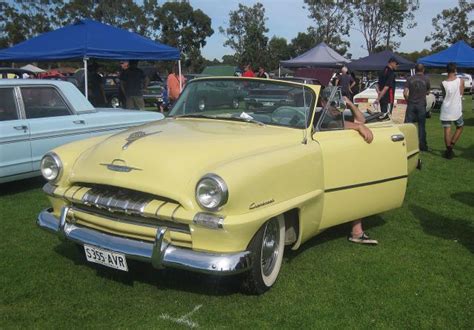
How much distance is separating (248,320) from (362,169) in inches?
71.3

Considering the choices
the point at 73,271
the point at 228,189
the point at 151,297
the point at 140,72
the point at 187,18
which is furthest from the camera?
the point at 187,18

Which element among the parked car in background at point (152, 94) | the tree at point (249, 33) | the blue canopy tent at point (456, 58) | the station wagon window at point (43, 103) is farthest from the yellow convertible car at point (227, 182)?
the tree at point (249, 33)

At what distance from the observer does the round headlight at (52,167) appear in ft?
13.0

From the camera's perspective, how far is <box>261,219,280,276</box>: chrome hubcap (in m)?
3.76

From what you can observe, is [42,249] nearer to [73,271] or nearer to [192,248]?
[73,271]

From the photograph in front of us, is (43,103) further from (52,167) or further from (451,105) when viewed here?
(451,105)

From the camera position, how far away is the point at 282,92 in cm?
452

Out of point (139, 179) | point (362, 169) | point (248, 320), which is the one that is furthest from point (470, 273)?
point (139, 179)

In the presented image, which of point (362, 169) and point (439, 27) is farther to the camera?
point (439, 27)

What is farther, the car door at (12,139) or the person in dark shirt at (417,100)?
the person in dark shirt at (417,100)

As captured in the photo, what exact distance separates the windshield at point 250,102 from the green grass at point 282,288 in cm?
128

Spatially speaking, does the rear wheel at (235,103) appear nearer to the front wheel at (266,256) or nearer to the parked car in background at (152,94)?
Answer: the front wheel at (266,256)

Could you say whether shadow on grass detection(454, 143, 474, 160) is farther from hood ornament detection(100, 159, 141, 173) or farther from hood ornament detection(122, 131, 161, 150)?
hood ornament detection(100, 159, 141, 173)

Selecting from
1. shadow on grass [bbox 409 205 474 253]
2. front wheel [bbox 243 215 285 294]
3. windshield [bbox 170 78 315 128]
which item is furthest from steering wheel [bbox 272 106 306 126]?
shadow on grass [bbox 409 205 474 253]
